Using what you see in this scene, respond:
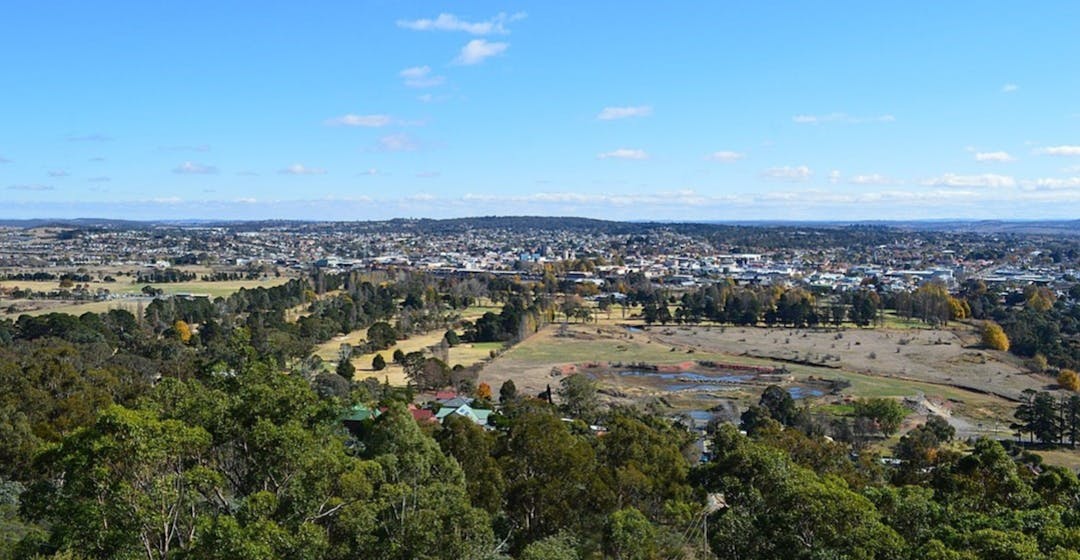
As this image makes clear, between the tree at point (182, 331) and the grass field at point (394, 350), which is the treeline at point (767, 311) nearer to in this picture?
the grass field at point (394, 350)

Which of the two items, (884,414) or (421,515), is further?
→ (884,414)

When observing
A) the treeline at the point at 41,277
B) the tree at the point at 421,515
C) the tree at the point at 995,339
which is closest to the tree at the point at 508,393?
the tree at the point at 421,515

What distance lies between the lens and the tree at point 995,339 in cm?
5078

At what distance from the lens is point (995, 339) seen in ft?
168

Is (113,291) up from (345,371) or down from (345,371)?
up

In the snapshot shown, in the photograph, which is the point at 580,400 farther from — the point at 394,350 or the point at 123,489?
the point at 123,489

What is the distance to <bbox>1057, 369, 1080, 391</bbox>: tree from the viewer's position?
39.9m

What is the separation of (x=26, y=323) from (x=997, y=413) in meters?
48.7

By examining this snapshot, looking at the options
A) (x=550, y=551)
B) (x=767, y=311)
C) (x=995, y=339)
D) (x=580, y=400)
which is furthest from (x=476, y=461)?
(x=767, y=311)

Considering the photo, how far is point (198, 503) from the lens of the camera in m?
10.4

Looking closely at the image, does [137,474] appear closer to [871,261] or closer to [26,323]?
[26,323]

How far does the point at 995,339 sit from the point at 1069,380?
1139cm

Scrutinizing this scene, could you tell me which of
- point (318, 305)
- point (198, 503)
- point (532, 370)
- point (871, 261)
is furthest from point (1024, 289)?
point (198, 503)

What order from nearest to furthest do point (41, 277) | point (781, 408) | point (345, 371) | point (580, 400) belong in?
point (580, 400) < point (781, 408) < point (345, 371) < point (41, 277)
